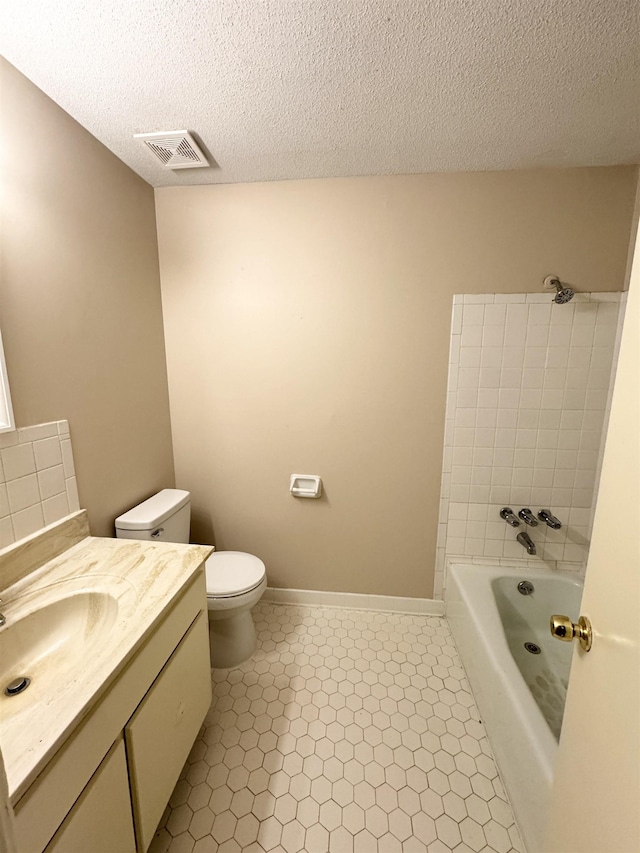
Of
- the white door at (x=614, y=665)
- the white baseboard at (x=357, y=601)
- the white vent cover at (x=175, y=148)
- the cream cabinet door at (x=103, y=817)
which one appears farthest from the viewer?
the white baseboard at (x=357, y=601)

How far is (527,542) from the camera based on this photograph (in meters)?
1.81

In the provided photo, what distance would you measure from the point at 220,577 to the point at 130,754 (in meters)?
0.80

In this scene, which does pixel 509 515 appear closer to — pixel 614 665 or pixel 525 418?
pixel 525 418

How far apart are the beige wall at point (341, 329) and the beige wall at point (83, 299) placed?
0.20 metres

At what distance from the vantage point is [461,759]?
133cm

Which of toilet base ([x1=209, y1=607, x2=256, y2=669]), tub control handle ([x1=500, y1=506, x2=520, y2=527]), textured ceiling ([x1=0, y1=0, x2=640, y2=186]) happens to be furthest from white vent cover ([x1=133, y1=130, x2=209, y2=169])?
tub control handle ([x1=500, y1=506, x2=520, y2=527])

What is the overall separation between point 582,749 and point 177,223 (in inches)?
92.1

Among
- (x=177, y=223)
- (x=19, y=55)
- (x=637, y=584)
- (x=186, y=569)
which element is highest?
(x=19, y=55)

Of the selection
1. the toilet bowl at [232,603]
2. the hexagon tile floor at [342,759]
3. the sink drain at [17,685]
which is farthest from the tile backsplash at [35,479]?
the hexagon tile floor at [342,759]

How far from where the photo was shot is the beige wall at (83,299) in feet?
3.66

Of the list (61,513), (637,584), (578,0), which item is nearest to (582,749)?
(637,584)

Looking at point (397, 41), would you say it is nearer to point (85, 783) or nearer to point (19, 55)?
point (19, 55)

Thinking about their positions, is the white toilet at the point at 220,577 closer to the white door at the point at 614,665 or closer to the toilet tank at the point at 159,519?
the toilet tank at the point at 159,519

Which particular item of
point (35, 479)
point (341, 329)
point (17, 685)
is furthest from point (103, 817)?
point (341, 329)
